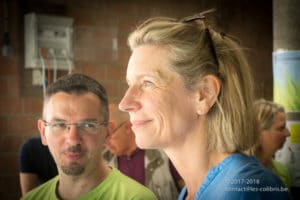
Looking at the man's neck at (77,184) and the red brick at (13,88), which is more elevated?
the red brick at (13,88)

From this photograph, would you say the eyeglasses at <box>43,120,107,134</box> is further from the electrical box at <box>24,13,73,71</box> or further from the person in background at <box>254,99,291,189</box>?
the person in background at <box>254,99,291,189</box>

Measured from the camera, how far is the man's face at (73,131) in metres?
0.64

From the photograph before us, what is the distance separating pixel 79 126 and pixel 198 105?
0.66 ft

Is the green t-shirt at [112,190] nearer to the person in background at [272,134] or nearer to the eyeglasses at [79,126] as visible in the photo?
the eyeglasses at [79,126]

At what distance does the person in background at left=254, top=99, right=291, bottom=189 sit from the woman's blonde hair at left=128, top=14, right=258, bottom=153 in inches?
6.3

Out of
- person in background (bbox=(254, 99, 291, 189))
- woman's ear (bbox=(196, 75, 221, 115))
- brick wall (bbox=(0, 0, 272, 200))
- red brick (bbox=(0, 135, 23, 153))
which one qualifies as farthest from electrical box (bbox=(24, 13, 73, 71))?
person in background (bbox=(254, 99, 291, 189))

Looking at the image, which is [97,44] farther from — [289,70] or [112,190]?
[289,70]

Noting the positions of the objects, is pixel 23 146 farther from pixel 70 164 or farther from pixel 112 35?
pixel 112 35

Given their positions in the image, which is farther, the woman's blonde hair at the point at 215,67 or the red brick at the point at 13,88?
the red brick at the point at 13,88

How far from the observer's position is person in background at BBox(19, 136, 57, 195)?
681 mm

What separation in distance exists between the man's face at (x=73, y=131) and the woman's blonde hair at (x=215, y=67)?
0.13 metres

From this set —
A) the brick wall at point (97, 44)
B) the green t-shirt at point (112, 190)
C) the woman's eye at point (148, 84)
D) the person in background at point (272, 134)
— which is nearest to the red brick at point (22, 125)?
the brick wall at point (97, 44)

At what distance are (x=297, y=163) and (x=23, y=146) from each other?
0.60 meters

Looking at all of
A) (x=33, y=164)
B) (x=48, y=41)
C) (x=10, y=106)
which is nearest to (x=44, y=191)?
(x=33, y=164)
